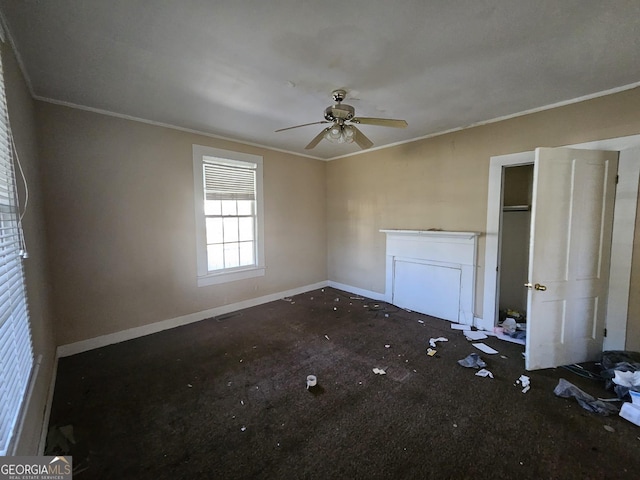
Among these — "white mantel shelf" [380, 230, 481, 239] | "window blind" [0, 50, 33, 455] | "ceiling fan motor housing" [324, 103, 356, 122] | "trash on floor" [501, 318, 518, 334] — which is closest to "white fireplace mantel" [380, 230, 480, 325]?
"white mantel shelf" [380, 230, 481, 239]

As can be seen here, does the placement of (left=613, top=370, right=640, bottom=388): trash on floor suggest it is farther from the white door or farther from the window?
the window

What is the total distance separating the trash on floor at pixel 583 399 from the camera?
1954 mm

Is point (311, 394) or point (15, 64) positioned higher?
point (15, 64)

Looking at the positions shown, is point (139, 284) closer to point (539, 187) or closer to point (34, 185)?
point (34, 185)

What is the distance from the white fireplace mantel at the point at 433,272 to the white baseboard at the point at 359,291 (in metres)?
0.17

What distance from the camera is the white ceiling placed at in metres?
1.51

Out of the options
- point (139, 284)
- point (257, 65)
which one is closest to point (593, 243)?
point (257, 65)

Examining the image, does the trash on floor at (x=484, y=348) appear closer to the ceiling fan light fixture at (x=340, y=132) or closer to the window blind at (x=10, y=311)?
the ceiling fan light fixture at (x=340, y=132)

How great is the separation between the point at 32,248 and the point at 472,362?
3832 mm

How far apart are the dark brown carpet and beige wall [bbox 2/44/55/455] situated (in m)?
0.34

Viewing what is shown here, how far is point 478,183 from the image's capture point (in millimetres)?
3389

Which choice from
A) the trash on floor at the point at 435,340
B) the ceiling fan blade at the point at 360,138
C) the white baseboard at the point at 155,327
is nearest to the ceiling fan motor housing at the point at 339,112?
the ceiling fan blade at the point at 360,138

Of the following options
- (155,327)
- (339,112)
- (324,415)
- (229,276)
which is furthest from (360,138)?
(155,327)

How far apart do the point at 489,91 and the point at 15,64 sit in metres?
3.79
